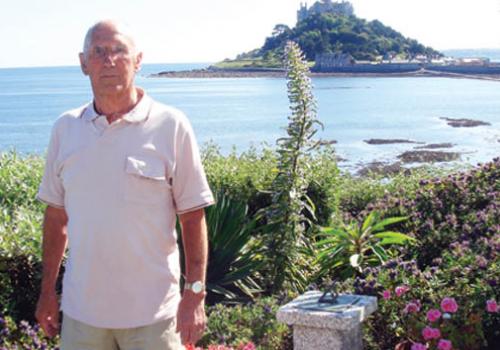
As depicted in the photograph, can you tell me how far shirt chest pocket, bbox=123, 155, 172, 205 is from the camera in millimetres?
2732

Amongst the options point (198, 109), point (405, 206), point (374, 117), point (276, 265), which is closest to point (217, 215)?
point (276, 265)

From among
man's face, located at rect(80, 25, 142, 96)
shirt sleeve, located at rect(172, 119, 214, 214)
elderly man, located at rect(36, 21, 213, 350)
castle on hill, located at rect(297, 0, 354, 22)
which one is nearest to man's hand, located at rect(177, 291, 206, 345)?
elderly man, located at rect(36, 21, 213, 350)

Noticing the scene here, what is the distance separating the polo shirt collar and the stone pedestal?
1.88 meters

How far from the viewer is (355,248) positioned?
6.34 meters

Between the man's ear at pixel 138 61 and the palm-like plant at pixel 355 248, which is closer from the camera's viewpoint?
the man's ear at pixel 138 61

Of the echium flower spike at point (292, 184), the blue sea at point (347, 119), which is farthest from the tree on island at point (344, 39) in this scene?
the echium flower spike at point (292, 184)

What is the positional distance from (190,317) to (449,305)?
81.2 inches

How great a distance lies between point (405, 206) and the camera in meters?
7.39

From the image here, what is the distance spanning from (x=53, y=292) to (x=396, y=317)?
254 cm

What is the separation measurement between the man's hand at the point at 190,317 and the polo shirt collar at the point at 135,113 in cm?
69

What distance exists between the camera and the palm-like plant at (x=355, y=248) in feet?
20.2

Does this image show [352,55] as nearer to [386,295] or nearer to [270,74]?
[270,74]

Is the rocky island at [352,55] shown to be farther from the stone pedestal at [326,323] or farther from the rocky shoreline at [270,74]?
the stone pedestal at [326,323]

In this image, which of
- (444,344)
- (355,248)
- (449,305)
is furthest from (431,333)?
(355,248)
